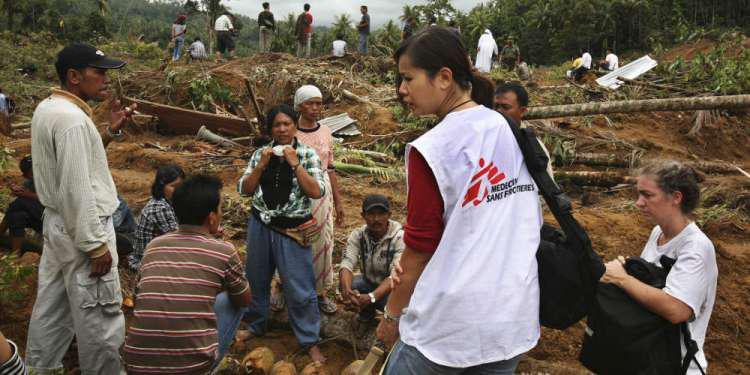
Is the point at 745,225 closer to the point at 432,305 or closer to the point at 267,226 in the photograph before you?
the point at 267,226

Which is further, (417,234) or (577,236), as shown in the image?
(577,236)

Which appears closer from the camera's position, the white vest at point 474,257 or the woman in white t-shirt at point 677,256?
the white vest at point 474,257

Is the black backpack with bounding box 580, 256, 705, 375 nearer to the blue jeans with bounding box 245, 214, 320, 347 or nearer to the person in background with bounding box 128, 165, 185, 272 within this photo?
the blue jeans with bounding box 245, 214, 320, 347

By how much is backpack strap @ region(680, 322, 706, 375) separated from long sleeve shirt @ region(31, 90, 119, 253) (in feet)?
8.55

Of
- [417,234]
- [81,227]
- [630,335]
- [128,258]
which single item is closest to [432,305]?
[417,234]

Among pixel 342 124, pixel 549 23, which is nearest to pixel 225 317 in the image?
pixel 342 124

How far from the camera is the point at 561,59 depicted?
2534cm

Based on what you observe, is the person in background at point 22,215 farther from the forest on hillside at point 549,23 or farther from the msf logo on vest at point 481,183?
the forest on hillside at point 549,23

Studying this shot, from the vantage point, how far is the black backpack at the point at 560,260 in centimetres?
166

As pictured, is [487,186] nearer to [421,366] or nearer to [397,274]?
[397,274]

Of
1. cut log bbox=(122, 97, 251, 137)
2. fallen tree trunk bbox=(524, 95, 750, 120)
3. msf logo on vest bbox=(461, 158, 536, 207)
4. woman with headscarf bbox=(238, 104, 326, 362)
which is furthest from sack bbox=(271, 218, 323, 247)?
cut log bbox=(122, 97, 251, 137)

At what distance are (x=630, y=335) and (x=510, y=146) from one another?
36.3 inches

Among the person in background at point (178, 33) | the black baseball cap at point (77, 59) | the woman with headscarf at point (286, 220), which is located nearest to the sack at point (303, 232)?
the woman with headscarf at point (286, 220)

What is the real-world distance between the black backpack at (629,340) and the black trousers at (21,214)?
403 centimetres
